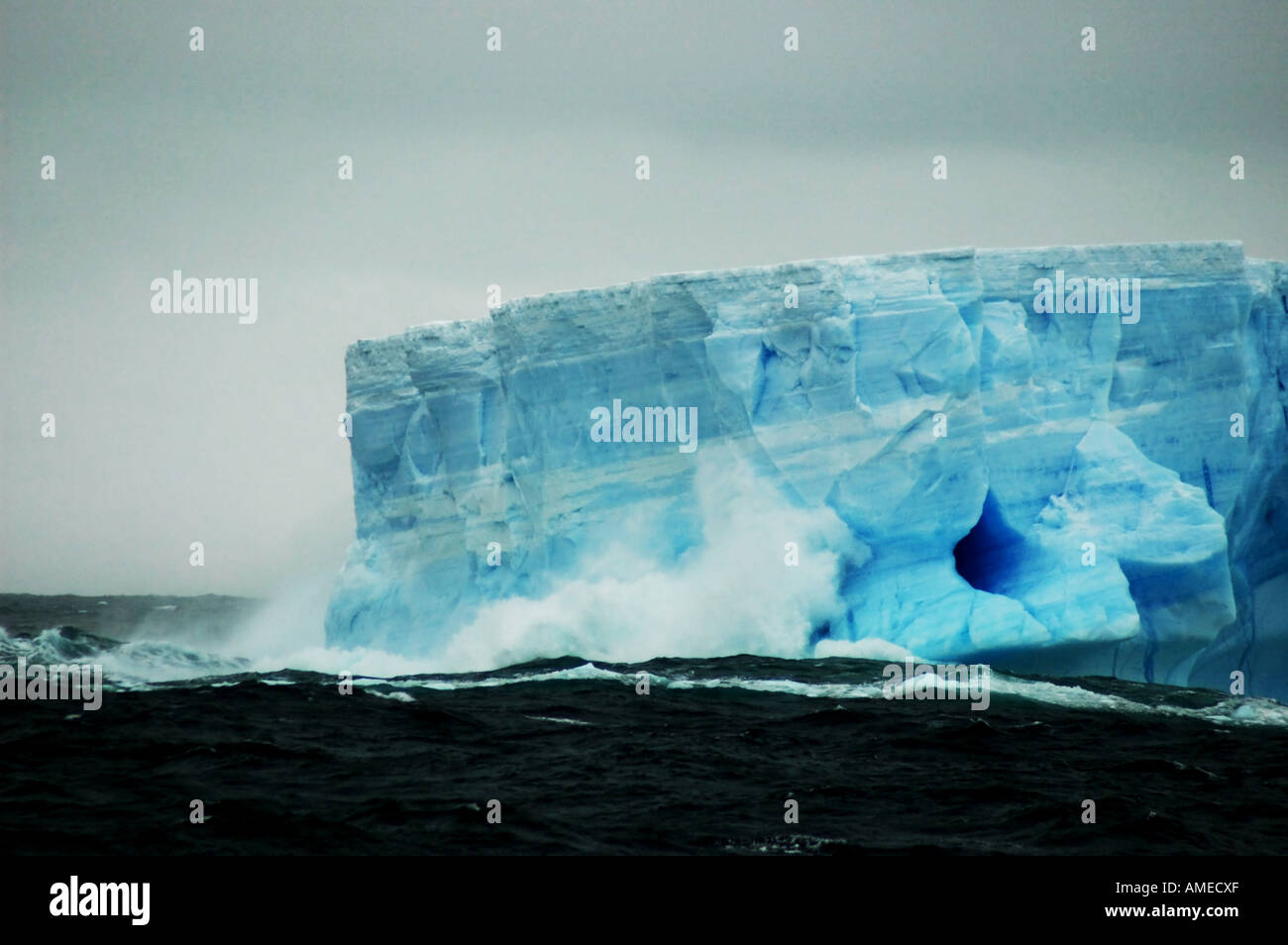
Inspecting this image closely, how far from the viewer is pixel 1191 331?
19344mm

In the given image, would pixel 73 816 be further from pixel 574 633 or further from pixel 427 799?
pixel 574 633

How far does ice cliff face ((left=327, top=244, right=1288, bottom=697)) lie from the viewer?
18219mm

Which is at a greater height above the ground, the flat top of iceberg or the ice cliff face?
the flat top of iceberg

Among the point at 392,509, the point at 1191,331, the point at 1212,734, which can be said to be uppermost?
the point at 1191,331

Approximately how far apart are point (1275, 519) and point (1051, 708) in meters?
8.10

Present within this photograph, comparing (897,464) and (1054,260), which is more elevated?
(1054,260)

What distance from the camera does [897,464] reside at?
1833 cm

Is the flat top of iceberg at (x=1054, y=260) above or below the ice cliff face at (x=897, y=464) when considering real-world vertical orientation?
above

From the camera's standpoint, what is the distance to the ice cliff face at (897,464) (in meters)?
18.2

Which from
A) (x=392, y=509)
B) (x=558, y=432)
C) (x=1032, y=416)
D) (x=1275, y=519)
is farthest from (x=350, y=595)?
(x=1275, y=519)

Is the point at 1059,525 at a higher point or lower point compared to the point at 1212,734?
higher
